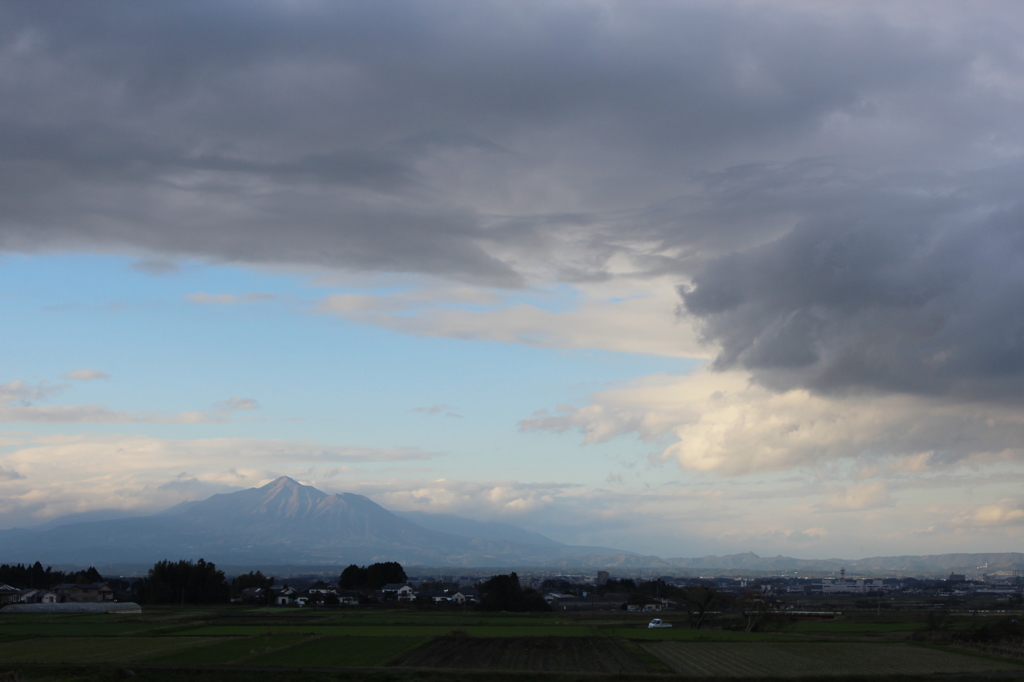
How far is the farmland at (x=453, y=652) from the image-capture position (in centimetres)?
3131

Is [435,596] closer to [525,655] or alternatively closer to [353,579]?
[353,579]

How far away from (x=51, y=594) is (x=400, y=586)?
140ft

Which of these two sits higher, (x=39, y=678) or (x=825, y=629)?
(x=39, y=678)

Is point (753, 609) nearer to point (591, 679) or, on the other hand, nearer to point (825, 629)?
point (825, 629)

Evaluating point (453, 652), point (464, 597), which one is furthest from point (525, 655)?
point (464, 597)

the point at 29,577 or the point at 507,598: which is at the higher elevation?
the point at 29,577

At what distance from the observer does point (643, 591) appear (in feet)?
377

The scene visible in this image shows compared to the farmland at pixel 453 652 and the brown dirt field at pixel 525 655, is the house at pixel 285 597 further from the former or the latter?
the brown dirt field at pixel 525 655

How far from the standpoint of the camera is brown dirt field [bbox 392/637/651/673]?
33.3m

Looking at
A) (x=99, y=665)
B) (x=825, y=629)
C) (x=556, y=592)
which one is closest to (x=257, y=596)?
(x=556, y=592)

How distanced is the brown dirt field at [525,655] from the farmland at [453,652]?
2.2 inches

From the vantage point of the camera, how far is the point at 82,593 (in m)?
99.2

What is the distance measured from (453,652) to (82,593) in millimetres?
78108

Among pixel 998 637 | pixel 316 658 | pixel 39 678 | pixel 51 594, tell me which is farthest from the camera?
pixel 51 594
